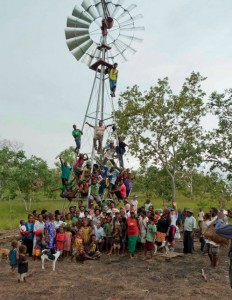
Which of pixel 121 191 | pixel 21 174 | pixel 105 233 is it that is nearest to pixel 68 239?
pixel 105 233

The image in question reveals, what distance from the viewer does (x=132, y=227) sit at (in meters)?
12.0

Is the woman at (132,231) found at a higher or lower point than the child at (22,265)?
higher

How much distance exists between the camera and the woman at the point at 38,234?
1177 centimetres

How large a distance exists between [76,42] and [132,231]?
10.8 m

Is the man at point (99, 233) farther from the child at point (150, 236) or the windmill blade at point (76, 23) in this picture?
the windmill blade at point (76, 23)

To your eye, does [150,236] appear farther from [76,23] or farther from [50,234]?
[76,23]

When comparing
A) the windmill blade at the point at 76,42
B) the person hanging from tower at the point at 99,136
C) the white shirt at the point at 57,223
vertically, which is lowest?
the white shirt at the point at 57,223

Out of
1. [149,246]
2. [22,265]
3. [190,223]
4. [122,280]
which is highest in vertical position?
[190,223]

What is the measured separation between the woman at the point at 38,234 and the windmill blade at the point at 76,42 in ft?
32.5

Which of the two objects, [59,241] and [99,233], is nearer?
[59,241]

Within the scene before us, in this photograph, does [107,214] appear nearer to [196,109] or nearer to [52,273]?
[52,273]

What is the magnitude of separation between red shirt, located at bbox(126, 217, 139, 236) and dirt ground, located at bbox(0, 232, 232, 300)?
94cm

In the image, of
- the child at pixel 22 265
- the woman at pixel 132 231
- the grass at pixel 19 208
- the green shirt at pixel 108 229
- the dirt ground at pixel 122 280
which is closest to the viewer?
the dirt ground at pixel 122 280

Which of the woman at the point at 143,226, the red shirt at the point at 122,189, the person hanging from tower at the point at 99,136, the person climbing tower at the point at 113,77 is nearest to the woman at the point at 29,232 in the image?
the woman at the point at 143,226
